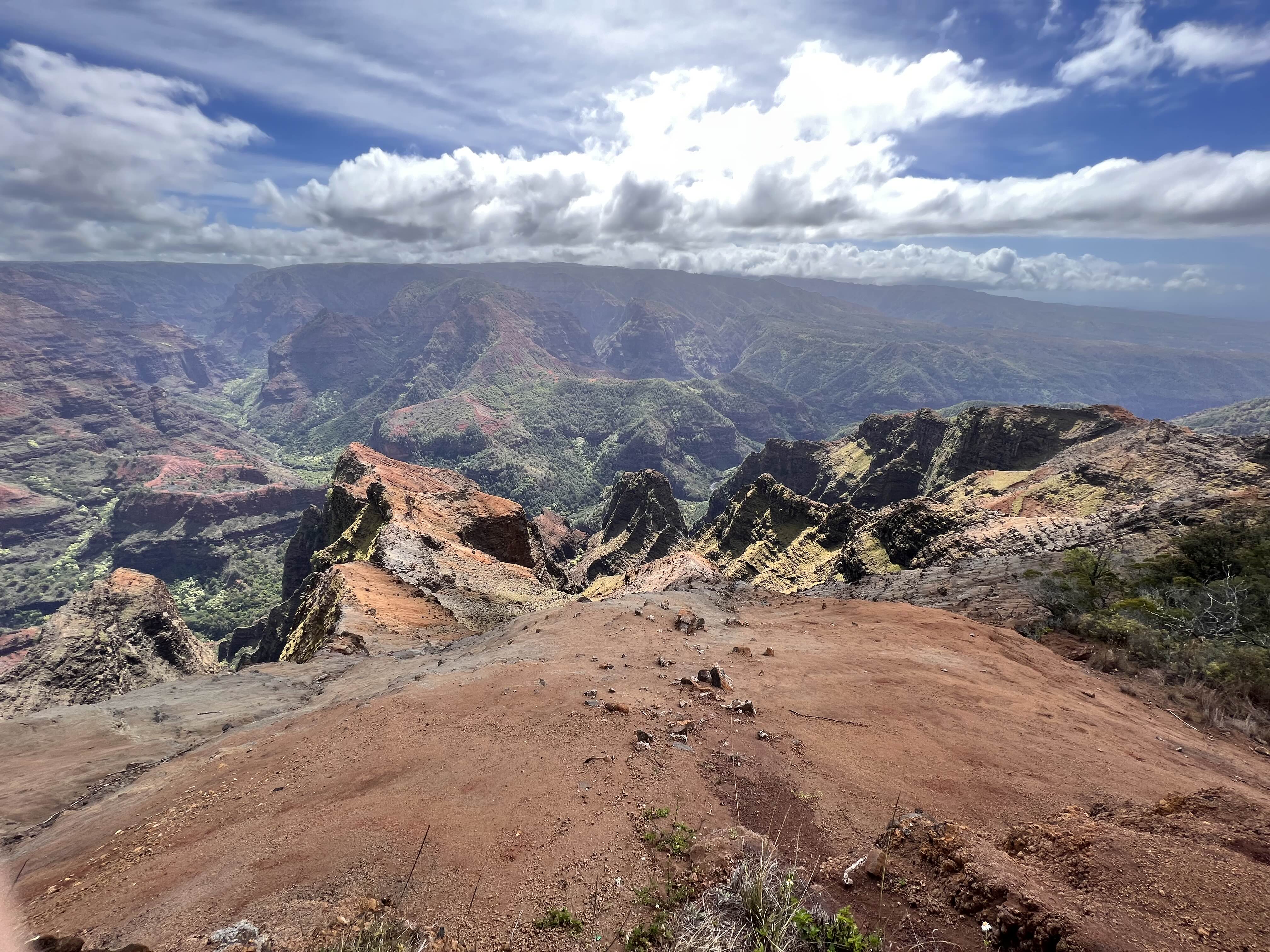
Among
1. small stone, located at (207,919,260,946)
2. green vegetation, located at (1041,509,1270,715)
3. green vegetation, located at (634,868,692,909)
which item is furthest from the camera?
green vegetation, located at (1041,509,1270,715)

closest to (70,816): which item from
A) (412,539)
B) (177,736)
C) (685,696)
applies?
(177,736)

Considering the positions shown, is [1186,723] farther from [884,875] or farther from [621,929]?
[621,929]

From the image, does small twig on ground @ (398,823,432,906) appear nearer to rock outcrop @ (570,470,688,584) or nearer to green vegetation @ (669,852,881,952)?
green vegetation @ (669,852,881,952)

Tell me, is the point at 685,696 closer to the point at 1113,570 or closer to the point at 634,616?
the point at 634,616

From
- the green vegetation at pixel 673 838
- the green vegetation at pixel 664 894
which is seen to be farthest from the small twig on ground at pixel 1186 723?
the green vegetation at pixel 664 894

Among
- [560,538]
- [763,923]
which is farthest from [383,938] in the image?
[560,538]

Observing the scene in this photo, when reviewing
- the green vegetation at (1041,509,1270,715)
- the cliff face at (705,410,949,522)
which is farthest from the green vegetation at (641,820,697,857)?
the cliff face at (705,410,949,522)
